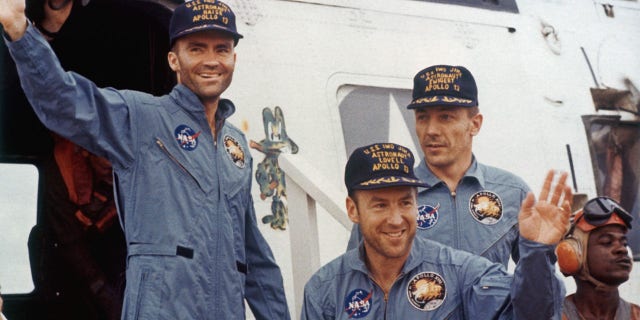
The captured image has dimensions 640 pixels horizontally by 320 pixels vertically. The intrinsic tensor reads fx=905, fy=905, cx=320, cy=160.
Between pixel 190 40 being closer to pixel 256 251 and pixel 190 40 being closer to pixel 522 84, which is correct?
pixel 256 251

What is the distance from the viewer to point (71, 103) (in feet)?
9.68

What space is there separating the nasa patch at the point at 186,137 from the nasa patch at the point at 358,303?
827mm

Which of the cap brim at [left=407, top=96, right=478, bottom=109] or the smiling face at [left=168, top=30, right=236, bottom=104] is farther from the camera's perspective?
the cap brim at [left=407, top=96, right=478, bottom=109]

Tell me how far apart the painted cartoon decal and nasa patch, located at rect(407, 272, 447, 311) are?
1.37 meters

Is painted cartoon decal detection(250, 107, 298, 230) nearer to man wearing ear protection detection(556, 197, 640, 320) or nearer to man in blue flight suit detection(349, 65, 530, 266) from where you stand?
man in blue flight suit detection(349, 65, 530, 266)

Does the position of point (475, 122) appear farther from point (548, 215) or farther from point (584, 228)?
point (548, 215)

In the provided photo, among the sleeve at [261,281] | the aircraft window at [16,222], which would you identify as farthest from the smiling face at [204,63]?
the aircraft window at [16,222]

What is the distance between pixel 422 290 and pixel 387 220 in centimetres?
27

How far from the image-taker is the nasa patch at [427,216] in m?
3.67

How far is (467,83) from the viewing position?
391 cm

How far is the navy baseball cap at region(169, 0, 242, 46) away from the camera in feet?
11.1

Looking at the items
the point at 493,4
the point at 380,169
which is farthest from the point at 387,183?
the point at 493,4

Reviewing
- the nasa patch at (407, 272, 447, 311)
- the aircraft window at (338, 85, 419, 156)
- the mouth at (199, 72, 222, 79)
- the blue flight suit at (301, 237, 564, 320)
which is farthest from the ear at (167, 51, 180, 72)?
the aircraft window at (338, 85, 419, 156)

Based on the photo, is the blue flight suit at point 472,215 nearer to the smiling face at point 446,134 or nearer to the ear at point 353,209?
the smiling face at point 446,134
